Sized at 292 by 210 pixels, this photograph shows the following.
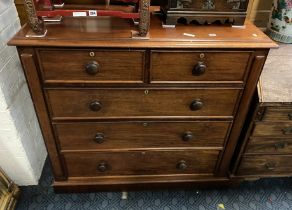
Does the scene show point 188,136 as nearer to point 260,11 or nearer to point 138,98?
point 138,98

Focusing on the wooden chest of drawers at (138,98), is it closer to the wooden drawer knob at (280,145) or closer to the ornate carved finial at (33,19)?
the ornate carved finial at (33,19)

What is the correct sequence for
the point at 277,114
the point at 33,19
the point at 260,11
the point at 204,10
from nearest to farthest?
the point at 33,19 → the point at 204,10 → the point at 277,114 → the point at 260,11

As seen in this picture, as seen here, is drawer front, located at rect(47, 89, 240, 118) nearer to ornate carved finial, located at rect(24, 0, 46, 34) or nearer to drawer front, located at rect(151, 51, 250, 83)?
drawer front, located at rect(151, 51, 250, 83)

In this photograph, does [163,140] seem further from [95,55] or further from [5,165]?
[5,165]

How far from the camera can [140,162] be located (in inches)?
55.0

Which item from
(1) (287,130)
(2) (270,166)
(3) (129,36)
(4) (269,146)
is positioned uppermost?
(3) (129,36)

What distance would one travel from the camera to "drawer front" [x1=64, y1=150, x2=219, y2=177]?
4.44ft

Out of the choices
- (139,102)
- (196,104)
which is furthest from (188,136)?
(139,102)

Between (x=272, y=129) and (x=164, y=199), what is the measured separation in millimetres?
725

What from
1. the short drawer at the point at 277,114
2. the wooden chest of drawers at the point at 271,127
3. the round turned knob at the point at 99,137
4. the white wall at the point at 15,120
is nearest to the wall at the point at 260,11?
the wooden chest of drawers at the point at 271,127

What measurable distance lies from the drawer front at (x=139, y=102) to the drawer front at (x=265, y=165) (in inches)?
15.4

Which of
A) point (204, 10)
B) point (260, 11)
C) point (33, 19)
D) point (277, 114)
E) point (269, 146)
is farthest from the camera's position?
point (260, 11)

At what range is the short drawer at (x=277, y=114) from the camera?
1.19 meters

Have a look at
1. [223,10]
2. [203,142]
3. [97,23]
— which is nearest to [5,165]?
[97,23]
